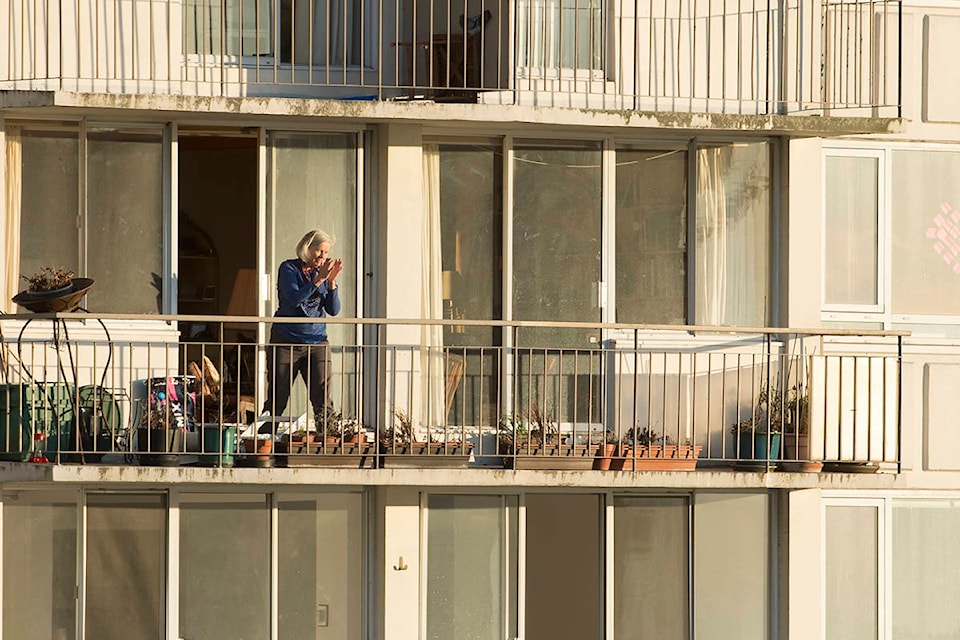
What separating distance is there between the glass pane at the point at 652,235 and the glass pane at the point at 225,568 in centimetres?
382

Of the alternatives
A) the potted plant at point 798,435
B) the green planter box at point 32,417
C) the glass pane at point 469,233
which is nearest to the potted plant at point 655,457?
the potted plant at point 798,435

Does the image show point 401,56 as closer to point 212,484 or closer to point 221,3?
point 221,3

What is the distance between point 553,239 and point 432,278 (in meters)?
1.13

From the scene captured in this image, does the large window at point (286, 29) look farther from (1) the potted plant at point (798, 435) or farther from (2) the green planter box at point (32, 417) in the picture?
(1) the potted plant at point (798, 435)

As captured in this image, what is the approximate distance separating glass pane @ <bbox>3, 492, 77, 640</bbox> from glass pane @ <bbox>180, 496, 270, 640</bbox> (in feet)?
3.07

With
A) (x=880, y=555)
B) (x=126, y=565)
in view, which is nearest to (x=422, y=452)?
(x=126, y=565)

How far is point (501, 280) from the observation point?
17.3 metres

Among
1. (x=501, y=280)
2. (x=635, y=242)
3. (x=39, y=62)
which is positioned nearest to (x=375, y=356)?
(x=501, y=280)

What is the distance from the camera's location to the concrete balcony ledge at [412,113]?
16188 millimetres

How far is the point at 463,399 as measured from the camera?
55.7 ft

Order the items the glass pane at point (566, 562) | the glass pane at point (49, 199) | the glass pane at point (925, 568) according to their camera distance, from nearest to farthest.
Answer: the glass pane at point (49, 199) < the glass pane at point (566, 562) < the glass pane at point (925, 568)

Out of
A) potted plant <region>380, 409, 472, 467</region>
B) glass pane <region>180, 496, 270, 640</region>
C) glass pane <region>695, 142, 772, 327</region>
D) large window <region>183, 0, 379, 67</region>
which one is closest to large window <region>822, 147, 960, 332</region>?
glass pane <region>695, 142, 772, 327</region>

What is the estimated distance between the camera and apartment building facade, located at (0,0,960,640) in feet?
53.8

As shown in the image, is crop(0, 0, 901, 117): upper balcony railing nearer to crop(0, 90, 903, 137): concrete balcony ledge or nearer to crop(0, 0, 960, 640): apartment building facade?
crop(0, 0, 960, 640): apartment building facade
